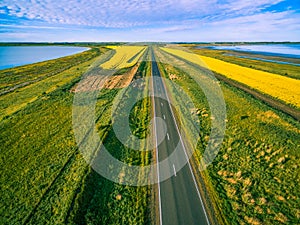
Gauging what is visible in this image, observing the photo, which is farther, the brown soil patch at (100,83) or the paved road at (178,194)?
the brown soil patch at (100,83)

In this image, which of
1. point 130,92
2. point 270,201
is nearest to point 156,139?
point 270,201

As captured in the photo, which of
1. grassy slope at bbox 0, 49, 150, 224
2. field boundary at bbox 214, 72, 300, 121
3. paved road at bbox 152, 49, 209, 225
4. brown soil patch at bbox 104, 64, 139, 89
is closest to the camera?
paved road at bbox 152, 49, 209, 225

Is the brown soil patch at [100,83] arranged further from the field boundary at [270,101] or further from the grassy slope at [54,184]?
the field boundary at [270,101]

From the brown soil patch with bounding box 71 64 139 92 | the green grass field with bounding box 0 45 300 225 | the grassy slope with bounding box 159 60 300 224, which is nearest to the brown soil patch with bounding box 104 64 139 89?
the brown soil patch with bounding box 71 64 139 92

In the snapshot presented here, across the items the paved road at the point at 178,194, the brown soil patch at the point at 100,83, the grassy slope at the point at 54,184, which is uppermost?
the paved road at the point at 178,194

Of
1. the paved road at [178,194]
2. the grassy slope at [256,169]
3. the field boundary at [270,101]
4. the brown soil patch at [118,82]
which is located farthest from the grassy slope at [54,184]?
the field boundary at [270,101]

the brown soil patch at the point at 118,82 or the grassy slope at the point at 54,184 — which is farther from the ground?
the grassy slope at the point at 54,184

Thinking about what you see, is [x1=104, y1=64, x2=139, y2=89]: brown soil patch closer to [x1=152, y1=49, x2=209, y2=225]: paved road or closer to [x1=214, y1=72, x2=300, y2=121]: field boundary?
[x1=214, y1=72, x2=300, y2=121]: field boundary

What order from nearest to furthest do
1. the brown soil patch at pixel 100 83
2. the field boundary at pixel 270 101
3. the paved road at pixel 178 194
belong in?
the paved road at pixel 178 194 → the field boundary at pixel 270 101 → the brown soil patch at pixel 100 83
